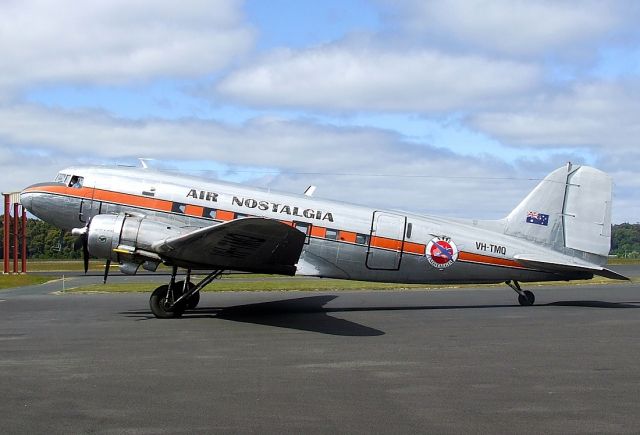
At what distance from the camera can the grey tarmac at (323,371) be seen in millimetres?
6215

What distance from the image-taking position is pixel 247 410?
6.59 meters

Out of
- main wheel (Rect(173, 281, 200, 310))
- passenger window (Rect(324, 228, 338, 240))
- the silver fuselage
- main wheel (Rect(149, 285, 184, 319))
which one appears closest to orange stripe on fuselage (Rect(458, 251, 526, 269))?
the silver fuselage

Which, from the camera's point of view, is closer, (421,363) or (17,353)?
(421,363)

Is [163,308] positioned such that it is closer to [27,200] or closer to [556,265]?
[27,200]

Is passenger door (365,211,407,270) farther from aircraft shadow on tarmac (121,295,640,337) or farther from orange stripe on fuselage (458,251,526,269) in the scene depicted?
orange stripe on fuselage (458,251,526,269)

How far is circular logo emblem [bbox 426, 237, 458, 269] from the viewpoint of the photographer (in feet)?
54.7

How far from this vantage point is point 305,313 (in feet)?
52.6

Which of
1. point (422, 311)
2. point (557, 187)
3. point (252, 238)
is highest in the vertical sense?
point (557, 187)

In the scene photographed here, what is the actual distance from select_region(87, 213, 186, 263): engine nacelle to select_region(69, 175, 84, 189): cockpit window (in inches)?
80.7

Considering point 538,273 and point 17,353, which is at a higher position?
point 538,273

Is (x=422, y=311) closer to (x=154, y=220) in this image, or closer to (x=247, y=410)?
(x=154, y=220)

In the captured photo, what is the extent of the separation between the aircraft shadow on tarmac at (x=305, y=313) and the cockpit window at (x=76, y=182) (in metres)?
3.40

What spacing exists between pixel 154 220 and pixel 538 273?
32.9 ft

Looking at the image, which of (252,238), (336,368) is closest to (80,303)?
(252,238)
